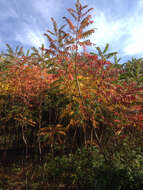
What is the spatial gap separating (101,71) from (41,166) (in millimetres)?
3695

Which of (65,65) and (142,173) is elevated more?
(65,65)

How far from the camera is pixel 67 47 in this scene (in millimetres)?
3389

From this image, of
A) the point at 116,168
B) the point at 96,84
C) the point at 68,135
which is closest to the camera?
the point at 116,168

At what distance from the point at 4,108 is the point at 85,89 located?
13.5ft

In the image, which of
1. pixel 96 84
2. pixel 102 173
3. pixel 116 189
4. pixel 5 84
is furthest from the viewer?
pixel 5 84

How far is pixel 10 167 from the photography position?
15.7 ft

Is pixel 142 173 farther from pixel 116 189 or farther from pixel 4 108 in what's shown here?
pixel 4 108

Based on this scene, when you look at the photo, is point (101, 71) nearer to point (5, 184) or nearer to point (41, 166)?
point (41, 166)

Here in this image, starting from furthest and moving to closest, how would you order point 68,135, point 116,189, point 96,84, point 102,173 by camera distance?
point 68,135 < point 96,84 < point 102,173 < point 116,189

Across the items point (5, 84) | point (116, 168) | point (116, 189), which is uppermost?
point (5, 84)

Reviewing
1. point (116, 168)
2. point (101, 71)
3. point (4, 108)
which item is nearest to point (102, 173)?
point (116, 168)

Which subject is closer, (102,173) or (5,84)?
(102,173)

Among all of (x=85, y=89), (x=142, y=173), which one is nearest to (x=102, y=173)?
(x=142, y=173)

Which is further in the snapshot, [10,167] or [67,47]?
[10,167]
